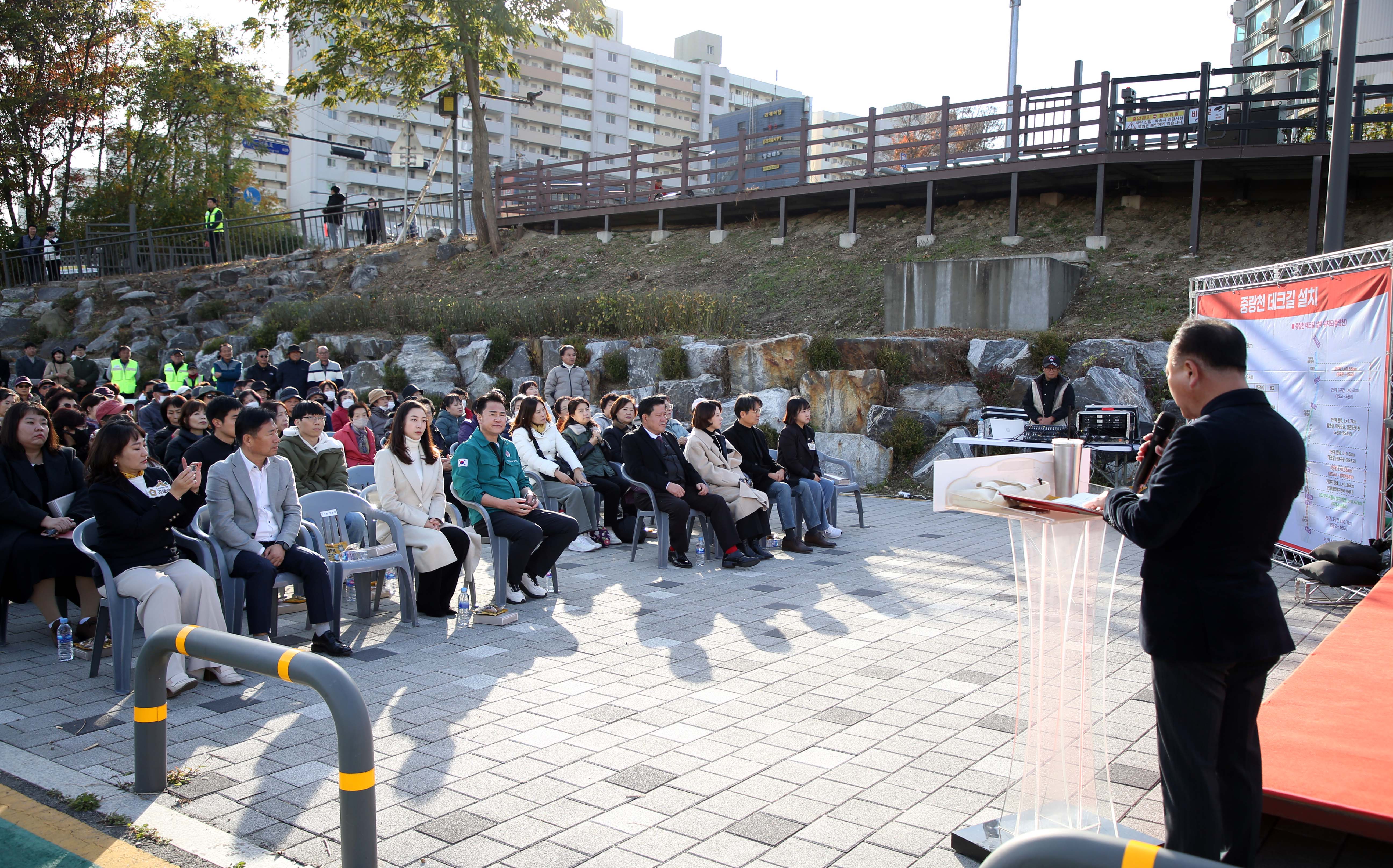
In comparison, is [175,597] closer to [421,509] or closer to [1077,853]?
[421,509]

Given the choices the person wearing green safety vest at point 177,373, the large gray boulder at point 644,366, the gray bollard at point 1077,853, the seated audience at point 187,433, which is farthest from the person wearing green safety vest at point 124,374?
the gray bollard at point 1077,853

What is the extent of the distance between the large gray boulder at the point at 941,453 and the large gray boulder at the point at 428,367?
9.48 m

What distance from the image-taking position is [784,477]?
9.15 meters

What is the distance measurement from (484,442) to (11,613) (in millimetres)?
3578

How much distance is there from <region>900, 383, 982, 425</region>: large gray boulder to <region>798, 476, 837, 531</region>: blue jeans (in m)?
4.91

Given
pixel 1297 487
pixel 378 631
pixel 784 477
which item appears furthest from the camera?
pixel 784 477

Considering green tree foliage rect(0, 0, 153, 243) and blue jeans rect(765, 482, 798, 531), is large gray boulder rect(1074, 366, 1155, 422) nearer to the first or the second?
blue jeans rect(765, 482, 798, 531)

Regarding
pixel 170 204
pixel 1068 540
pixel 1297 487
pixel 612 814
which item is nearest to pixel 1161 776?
pixel 1068 540

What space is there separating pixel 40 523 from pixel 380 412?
5.80m

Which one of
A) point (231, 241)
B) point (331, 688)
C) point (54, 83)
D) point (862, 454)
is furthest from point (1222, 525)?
point (54, 83)

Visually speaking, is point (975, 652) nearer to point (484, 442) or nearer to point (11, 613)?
point (484, 442)

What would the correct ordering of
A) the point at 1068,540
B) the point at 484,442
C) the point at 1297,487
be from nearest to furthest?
the point at 1297,487
the point at 1068,540
the point at 484,442

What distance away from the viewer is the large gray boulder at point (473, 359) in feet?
60.5

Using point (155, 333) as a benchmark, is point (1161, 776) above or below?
below
